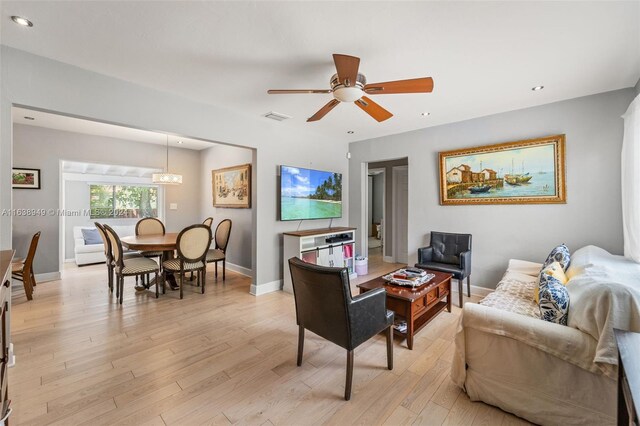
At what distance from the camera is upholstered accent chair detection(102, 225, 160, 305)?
139 inches

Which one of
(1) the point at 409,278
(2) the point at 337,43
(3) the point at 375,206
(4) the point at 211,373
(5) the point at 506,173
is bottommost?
(4) the point at 211,373

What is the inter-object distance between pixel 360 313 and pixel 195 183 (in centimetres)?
579

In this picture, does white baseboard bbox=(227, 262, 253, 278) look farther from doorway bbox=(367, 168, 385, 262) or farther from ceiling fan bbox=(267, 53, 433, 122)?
doorway bbox=(367, 168, 385, 262)

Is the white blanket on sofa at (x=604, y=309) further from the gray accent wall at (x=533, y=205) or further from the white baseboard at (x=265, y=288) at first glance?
the white baseboard at (x=265, y=288)

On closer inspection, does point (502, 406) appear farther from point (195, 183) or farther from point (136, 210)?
point (136, 210)

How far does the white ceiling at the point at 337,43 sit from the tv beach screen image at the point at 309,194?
1.47m

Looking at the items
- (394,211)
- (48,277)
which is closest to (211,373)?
(48,277)

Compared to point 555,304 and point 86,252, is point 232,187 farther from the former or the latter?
point 555,304

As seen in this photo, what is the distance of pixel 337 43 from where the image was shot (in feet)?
6.91

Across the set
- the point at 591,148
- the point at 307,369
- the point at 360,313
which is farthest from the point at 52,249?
the point at 591,148

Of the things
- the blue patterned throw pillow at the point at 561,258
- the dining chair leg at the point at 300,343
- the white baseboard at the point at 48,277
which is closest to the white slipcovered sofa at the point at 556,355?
the blue patterned throw pillow at the point at 561,258

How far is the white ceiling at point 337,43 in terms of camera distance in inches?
69.8

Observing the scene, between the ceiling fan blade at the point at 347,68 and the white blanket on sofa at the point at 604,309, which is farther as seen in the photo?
the ceiling fan blade at the point at 347,68

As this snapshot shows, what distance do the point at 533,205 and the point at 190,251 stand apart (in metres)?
4.76
